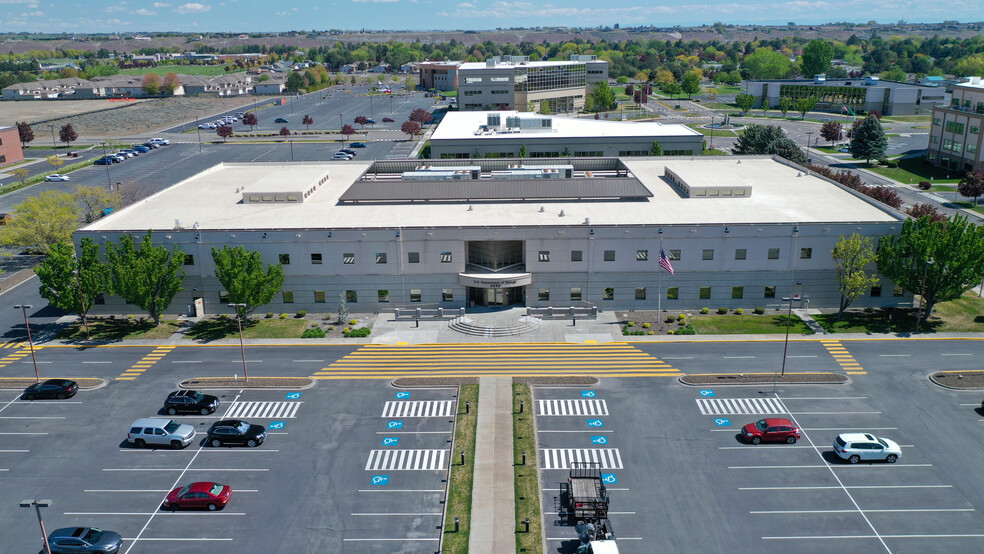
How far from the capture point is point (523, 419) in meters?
54.8

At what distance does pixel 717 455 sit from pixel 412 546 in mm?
22113

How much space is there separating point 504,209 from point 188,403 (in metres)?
39.6

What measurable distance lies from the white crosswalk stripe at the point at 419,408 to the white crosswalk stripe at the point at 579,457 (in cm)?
930

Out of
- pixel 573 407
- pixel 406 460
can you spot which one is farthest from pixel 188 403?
pixel 573 407

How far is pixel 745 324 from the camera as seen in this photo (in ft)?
234

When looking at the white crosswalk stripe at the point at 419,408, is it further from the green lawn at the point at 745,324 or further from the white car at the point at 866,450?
the white car at the point at 866,450

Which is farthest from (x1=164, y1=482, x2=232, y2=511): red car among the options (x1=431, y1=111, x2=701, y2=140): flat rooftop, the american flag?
(x1=431, y1=111, x2=701, y2=140): flat rooftop

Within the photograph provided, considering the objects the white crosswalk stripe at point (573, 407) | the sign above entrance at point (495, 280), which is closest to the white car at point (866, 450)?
the white crosswalk stripe at point (573, 407)

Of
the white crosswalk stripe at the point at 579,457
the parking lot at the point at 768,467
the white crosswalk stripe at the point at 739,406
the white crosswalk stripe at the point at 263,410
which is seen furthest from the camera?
the white crosswalk stripe at the point at 263,410

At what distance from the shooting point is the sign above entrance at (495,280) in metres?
73.4

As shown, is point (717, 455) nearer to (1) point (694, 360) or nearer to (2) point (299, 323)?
(1) point (694, 360)

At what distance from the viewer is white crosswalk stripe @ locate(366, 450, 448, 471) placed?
49.1 meters

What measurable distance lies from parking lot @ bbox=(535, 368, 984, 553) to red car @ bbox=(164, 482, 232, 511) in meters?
20.1

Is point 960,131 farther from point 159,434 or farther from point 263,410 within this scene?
point 159,434
